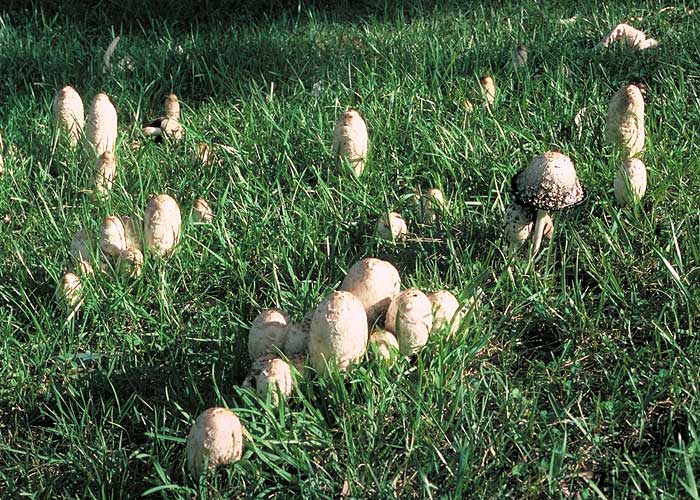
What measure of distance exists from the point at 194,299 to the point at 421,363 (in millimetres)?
887

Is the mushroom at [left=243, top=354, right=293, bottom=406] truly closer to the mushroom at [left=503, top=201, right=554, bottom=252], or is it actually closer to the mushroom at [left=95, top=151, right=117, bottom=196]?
the mushroom at [left=503, top=201, right=554, bottom=252]

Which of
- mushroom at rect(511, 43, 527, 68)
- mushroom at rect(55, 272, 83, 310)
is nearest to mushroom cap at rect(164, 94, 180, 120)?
mushroom at rect(55, 272, 83, 310)

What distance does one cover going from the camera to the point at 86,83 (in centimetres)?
448

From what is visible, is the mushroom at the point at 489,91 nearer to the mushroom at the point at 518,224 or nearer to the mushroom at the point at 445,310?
the mushroom at the point at 518,224

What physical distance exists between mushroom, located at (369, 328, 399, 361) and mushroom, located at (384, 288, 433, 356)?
0.09 ft

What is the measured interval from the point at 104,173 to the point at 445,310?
1579mm

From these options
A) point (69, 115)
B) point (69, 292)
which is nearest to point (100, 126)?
point (69, 115)

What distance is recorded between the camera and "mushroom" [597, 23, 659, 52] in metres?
4.30

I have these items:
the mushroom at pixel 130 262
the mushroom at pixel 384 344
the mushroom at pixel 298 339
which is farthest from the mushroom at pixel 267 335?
the mushroom at pixel 130 262

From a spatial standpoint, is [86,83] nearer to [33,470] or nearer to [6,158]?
[6,158]

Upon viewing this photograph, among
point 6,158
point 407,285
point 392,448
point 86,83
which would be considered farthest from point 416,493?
point 86,83

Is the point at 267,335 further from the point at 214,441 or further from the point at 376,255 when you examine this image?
the point at 376,255

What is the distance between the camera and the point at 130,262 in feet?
9.75

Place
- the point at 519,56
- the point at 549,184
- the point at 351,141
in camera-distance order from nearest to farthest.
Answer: the point at 549,184 < the point at 351,141 < the point at 519,56
